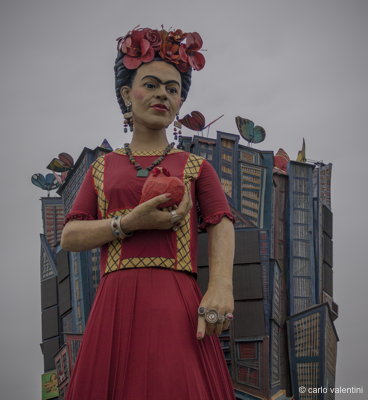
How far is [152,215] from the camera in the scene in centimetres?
404

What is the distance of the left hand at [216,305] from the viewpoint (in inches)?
157

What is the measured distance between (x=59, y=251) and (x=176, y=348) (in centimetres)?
439

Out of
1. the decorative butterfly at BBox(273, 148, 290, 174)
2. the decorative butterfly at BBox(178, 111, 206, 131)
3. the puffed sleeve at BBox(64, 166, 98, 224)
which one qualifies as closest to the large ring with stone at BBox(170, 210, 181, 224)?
the puffed sleeve at BBox(64, 166, 98, 224)

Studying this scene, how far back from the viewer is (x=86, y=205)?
454cm

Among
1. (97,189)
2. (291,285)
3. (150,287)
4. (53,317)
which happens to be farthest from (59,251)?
(150,287)

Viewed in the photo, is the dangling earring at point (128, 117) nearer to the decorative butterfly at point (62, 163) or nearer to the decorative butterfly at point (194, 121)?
the decorative butterfly at point (194, 121)

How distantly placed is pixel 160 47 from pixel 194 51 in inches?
11.6

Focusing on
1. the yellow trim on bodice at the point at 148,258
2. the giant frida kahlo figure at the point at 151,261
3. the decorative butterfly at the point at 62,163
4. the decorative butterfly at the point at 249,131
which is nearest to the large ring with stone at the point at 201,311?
the giant frida kahlo figure at the point at 151,261

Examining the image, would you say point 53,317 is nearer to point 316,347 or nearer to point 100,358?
point 316,347

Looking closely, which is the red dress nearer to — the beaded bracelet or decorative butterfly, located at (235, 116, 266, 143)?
the beaded bracelet

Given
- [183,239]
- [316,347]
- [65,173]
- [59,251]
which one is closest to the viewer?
[183,239]

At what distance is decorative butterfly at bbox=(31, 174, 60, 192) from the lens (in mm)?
8750

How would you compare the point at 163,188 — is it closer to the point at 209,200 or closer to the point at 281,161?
the point at 209,200

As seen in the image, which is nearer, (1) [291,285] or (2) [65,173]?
(1) [291,285]
